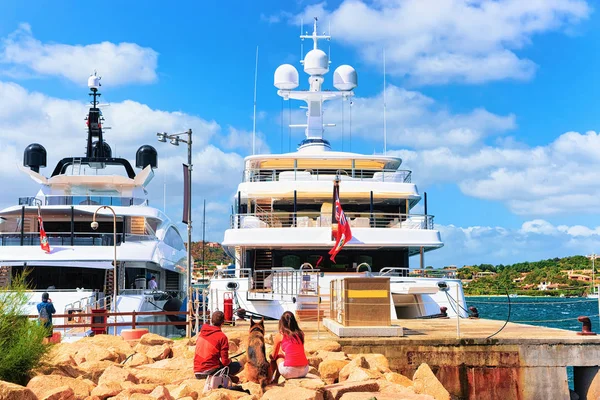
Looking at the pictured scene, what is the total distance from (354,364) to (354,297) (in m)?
2.58

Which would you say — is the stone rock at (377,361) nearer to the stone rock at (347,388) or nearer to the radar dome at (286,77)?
the stone rock at (347,388)

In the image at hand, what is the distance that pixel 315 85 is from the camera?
108ft

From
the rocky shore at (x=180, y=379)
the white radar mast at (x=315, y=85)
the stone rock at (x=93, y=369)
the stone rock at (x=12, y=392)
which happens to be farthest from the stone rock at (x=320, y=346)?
the white radar mast at (x=315, y=85)

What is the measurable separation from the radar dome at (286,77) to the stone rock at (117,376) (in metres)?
21.2

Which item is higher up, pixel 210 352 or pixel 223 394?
pixel 210 352

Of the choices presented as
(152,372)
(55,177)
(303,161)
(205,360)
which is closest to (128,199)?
(55,177)

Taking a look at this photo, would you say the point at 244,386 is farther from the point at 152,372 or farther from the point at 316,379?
the point at 152,372

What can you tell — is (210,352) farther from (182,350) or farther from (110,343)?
(110,343)

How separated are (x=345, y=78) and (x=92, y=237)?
510 inches

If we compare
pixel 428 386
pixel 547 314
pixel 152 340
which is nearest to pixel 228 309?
pixel 152 340

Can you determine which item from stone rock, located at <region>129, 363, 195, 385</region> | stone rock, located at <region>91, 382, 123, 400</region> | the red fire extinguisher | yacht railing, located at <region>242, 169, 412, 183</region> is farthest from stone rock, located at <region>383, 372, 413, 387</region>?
yacht railing, located at <region>242, 169, 412, 183</region>

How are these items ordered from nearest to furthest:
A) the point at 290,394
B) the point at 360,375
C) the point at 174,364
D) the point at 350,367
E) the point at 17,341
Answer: the point at 290,394 → the point at 17,341 → the point at 360,375 → the point at 350,367 → the point at 174,364

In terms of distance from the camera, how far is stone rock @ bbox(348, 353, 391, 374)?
1400 cm

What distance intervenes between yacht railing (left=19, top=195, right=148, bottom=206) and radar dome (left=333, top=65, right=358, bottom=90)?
34.5 ft
